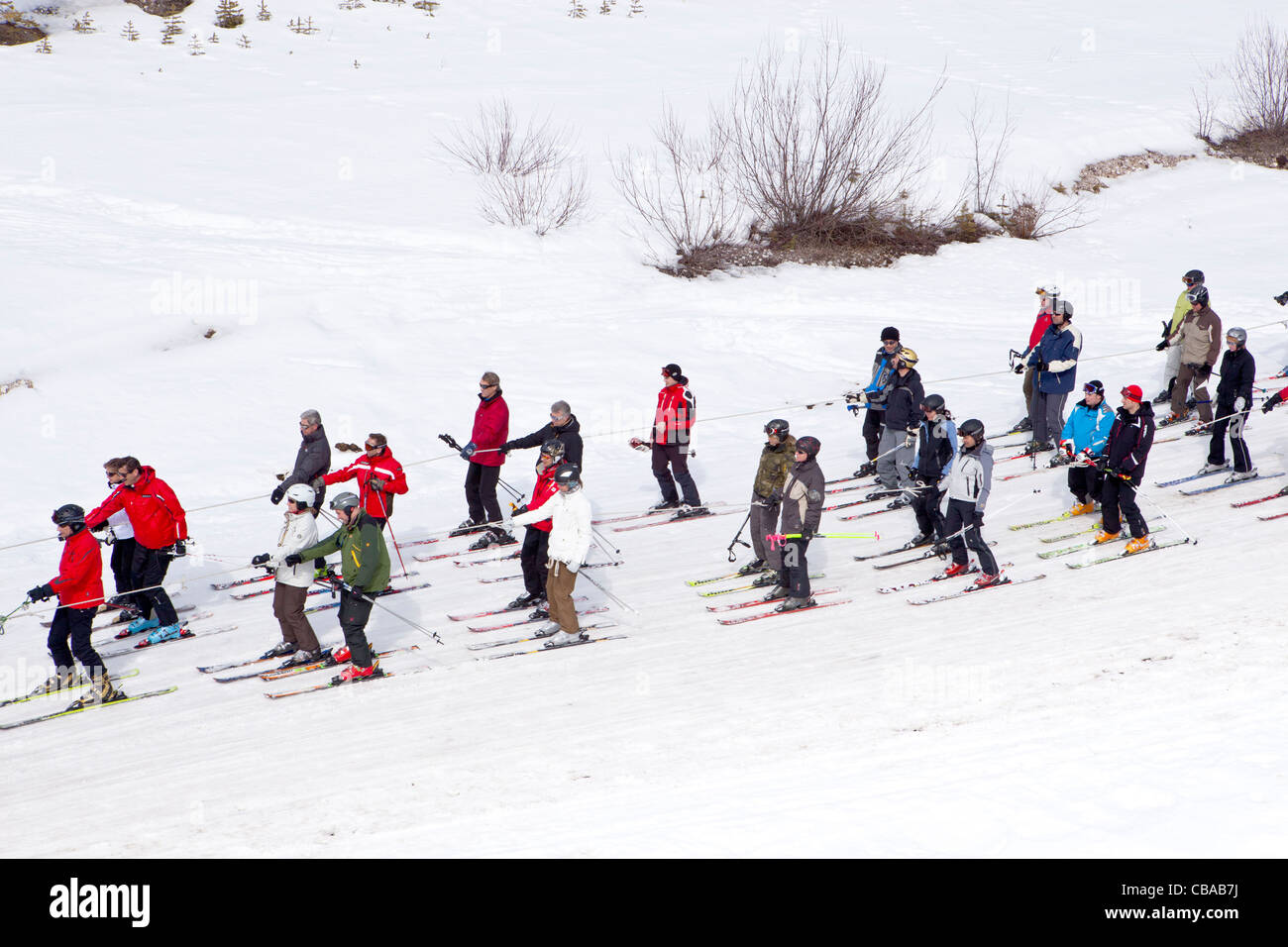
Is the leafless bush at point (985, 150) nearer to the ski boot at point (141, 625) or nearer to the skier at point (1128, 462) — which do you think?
the skier at point (1128, 462)

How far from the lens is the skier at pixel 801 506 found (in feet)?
33.6

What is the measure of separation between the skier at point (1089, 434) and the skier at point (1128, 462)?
210 mm

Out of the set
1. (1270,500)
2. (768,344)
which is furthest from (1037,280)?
(1270,500)

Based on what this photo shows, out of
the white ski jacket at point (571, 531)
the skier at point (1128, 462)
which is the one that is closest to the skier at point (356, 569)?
the white ski jacket at point (571, 531)

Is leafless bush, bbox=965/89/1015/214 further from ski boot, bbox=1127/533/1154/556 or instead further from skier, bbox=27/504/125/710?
skier, bbox=27/504/125/710

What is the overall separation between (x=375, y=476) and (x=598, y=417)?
6363 millimetres

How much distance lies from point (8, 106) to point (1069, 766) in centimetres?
2644

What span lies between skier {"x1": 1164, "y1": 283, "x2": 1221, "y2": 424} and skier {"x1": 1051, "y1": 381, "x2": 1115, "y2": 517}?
3.29m

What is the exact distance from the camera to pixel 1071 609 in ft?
33.2

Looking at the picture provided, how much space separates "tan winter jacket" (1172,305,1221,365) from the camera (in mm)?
14203

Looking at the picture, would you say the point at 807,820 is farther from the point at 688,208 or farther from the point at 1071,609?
the point at 688,208

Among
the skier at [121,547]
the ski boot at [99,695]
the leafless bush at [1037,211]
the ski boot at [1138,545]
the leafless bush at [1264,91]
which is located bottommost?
the ski boot at [99,695]

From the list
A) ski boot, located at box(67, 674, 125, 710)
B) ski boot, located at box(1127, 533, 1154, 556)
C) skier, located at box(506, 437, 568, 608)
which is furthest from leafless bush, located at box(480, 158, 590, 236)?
ski boot, located at box(67, 674, 125, 710)

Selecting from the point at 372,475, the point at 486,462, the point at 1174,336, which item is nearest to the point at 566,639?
the point at 372,475
